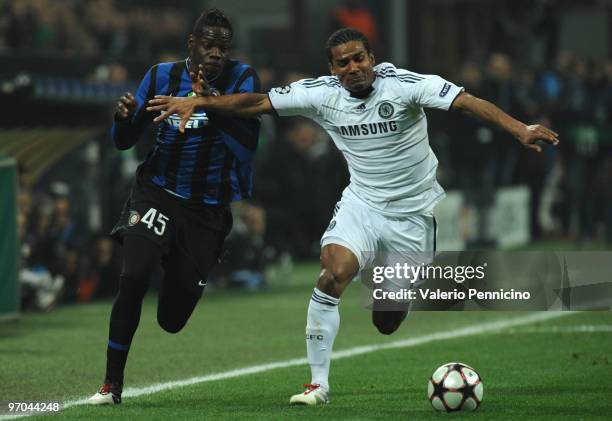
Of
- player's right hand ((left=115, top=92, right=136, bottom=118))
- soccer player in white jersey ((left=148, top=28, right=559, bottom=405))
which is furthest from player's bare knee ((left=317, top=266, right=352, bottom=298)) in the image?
player's right hand ((left=115, top=92, right=136, bottom=118))

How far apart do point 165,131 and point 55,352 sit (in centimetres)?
324

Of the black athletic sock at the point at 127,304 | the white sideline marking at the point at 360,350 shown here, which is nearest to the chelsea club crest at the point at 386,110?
the black athletic sock at the point at 127,304

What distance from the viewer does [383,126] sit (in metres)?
8.70

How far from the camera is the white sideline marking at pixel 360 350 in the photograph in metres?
9.11

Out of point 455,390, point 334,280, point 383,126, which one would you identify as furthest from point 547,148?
point 455,390

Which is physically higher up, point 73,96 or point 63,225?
point 73,96

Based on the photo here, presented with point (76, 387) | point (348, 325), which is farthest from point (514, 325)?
point (76, 387)

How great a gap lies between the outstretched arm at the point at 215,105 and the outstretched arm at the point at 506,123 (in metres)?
1.11

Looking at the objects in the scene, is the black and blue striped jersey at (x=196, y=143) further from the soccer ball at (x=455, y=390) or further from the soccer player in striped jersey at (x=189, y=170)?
the soccer ball at (x=455, y=390)

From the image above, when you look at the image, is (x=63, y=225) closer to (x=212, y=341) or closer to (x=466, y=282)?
(x=212, y=341)

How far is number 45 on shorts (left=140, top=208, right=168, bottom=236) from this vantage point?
845cm

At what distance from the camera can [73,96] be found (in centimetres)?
1655

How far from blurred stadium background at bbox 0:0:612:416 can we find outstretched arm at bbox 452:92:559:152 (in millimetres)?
3242

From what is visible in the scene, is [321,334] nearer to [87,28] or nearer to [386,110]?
[386,110]
